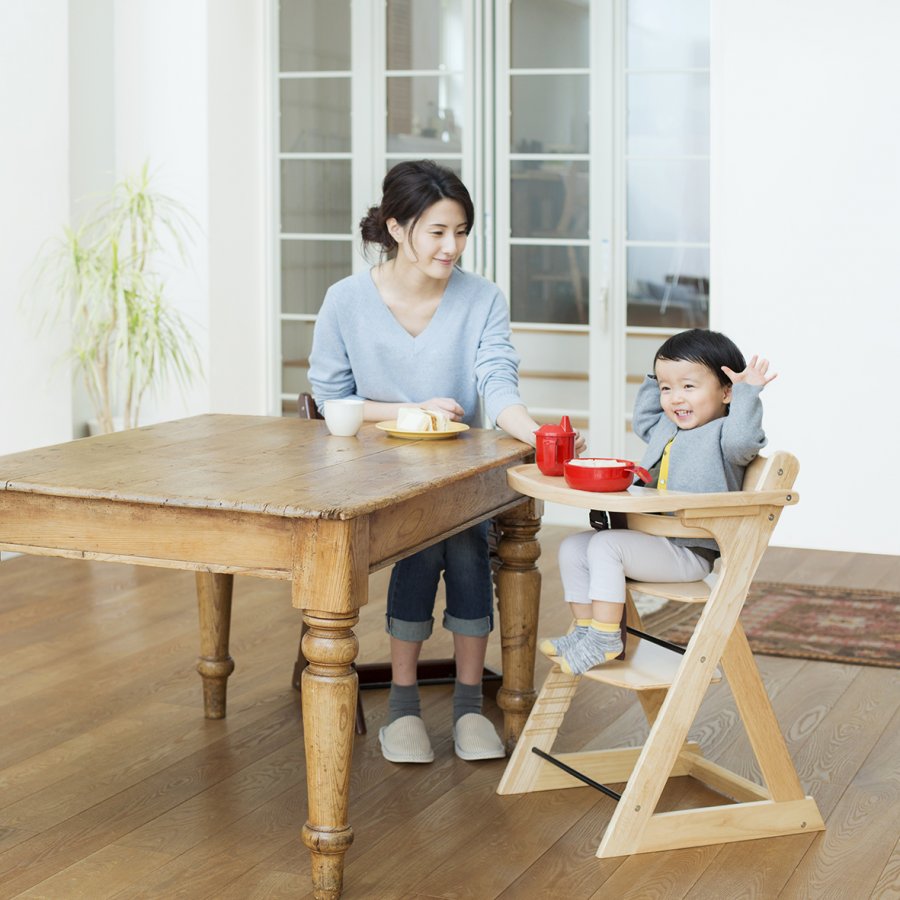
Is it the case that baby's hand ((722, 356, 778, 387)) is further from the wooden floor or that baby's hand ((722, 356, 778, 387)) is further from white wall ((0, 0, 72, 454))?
white wall ((0, 0, 72, 454))

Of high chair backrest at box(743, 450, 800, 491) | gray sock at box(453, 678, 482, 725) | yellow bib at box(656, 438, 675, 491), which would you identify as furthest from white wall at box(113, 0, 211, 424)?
→ high chair backrest at box(743, 450, 800, 491)

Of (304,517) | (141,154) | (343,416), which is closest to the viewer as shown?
(304,517)

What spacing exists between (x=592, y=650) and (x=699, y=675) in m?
0.20

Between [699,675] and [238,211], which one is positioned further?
[238,211]

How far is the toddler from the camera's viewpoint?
2625 millimetres

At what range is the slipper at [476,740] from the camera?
3.12 m

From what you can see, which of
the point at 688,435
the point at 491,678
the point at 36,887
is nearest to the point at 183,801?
the point at 36,887

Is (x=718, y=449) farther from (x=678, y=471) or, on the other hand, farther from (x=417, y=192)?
(x=417, y=192)

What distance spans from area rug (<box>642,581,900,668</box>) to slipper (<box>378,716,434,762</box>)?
122 cm

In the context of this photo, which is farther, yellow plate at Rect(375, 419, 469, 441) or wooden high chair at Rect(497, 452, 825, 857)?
yellow plate at Rect(375, 419, 469, 441)

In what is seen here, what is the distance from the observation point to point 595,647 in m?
2.63

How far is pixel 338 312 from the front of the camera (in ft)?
10.9

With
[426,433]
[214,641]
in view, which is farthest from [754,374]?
[214,641]

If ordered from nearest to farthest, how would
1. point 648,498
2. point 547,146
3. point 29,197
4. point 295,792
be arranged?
point 648,498 → point 295,792 → point 29,197 → point 547,146
